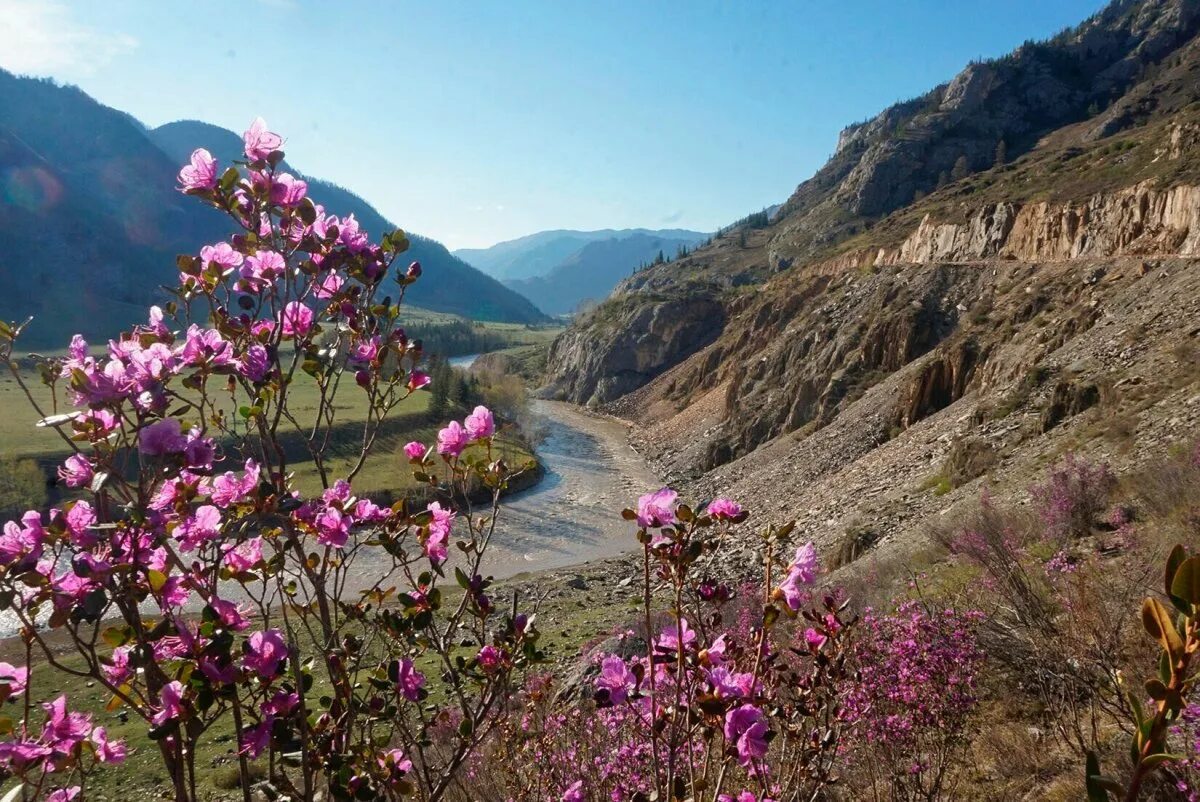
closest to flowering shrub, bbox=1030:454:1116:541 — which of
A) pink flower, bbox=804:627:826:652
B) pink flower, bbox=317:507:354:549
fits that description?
pink flower, bbox=804:627:826:652

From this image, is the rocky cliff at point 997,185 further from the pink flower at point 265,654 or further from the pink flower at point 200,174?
the pink flower at point 265,654

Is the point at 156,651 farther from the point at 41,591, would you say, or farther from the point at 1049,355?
the point at 1049,355

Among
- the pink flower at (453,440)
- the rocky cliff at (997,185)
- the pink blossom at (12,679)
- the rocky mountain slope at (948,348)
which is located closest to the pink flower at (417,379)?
the pink flower at (453,440)

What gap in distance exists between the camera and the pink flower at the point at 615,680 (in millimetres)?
2129

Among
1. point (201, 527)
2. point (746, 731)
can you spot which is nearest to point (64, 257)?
point (201, 527)

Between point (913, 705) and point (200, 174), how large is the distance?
3836 millimetres

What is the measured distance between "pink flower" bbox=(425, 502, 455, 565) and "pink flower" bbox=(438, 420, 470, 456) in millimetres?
214

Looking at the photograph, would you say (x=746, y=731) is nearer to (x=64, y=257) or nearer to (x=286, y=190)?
(x=286, y=190)

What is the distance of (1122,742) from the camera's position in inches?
131

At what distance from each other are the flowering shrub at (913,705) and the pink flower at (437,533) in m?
1.91

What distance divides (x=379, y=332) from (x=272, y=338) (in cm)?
53

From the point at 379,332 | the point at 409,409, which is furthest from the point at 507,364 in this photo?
the point at 379,332

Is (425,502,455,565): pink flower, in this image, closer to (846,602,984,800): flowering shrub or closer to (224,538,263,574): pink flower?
(224,538,263,574): pink flower

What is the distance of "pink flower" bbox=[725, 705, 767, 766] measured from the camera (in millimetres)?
1862
